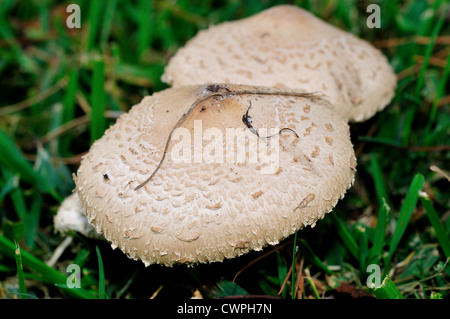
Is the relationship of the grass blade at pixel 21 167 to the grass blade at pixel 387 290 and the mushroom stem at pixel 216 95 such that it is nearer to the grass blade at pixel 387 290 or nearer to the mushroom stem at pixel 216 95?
the mushroom stem at pixel 216 95

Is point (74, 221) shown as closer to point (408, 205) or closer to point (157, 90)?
point (157, 90)

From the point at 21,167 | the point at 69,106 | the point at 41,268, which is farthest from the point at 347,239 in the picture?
the point at 69,106

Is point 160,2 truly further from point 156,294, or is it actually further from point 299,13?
point 156,294

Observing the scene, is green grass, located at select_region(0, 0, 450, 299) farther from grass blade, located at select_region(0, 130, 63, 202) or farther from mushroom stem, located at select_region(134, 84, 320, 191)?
mushroom stem, located at select_region(134, 84, 320, 191)
